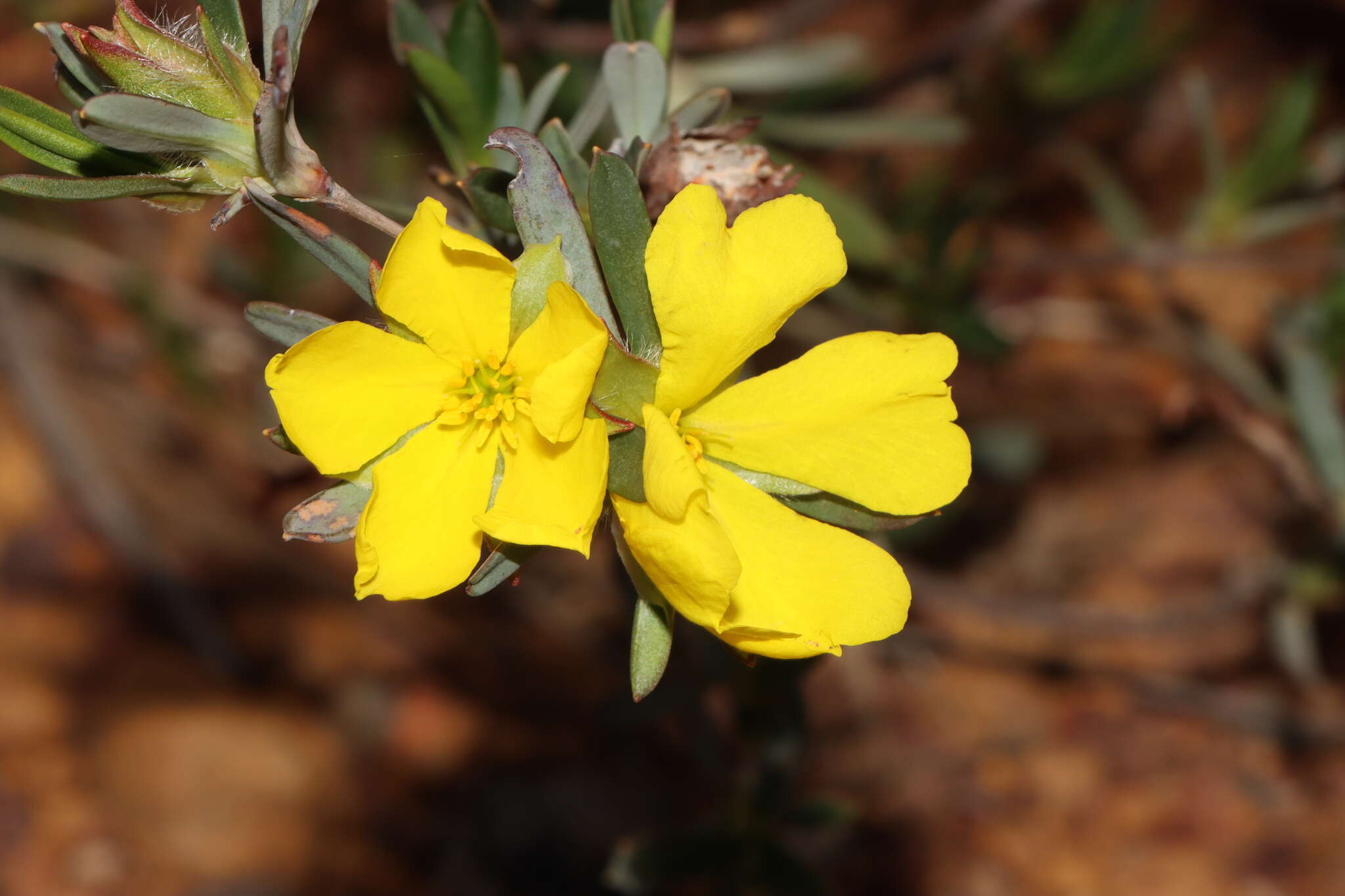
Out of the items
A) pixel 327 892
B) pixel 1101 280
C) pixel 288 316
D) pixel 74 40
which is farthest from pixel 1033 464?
pixel 74 40

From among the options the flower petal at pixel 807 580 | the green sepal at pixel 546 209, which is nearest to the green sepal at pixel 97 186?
the green sepal at pixel 546 209

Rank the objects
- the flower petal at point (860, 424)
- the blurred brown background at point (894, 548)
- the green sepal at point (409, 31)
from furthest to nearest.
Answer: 1. the blurred brown background at point (894, 548)
2. the green sepal at point (409, 31)
3. the flower petal at point (860, 424)

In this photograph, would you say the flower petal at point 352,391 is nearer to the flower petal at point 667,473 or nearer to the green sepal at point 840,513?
the flower petal at point 667,473

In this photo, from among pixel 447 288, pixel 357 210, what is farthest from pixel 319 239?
pixel 447 288

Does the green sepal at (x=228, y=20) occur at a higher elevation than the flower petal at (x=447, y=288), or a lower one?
higher

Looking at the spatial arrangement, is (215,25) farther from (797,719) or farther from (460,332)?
(797,719)

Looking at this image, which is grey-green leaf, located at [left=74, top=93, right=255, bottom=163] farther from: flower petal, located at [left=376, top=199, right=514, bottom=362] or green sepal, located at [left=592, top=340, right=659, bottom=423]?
green sepal, located at [left=592, top=340, right=659, bottom=423]

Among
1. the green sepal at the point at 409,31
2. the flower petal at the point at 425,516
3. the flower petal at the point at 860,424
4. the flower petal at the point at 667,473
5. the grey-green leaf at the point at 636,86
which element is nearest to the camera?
the flower petal at the point at 667,473
